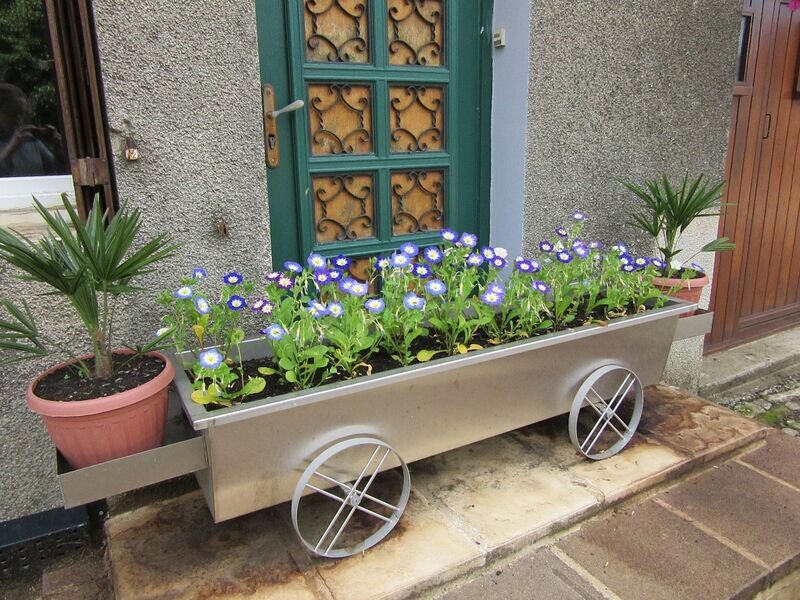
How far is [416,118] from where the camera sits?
2.57 m

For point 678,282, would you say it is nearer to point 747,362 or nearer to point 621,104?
point 621,104

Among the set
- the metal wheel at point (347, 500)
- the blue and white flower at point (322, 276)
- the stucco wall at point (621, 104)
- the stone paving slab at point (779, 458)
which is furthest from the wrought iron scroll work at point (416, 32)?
the stone paving slab at point (779, 458)

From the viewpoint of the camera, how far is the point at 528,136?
8.60 feet

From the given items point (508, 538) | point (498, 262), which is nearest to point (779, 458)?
point (508, 538)

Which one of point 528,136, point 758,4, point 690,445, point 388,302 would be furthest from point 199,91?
point 758,4

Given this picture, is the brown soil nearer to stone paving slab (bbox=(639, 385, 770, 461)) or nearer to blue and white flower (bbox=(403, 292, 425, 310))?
blue and white flower (bbox=(403, 292, 425, 310))

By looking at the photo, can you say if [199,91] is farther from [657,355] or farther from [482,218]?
[657,355]

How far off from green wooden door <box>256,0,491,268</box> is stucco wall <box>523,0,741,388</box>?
0.94ft

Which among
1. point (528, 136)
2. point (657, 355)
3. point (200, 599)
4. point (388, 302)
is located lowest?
point (200, 599)

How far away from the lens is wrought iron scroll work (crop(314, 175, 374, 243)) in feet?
7.94

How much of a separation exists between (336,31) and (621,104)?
149 cm

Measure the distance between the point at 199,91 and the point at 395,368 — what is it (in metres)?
1.13

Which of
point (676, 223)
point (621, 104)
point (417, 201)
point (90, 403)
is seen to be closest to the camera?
point (90, 403)

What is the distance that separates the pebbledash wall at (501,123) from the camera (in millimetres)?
1844
